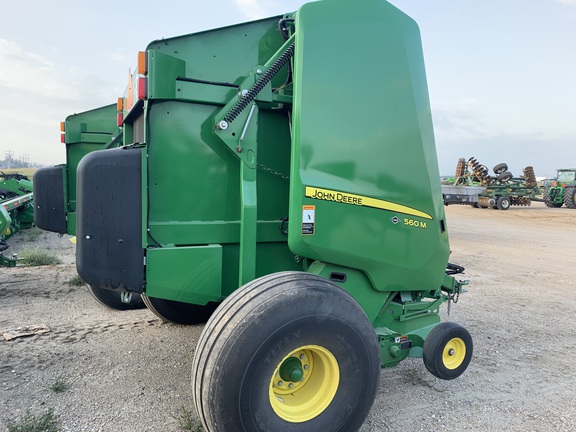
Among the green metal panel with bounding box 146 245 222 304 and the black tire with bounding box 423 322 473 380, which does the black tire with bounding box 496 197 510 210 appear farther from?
the green metal panel with bounding box 146 245 222 304

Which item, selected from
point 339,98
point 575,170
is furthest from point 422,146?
point 575,170

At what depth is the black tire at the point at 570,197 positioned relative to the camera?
25375mm

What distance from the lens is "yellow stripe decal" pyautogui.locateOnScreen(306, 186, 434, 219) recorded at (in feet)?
9.00

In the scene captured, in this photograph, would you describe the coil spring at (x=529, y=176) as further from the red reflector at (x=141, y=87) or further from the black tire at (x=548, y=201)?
the red reflector at (x=141, y=87)

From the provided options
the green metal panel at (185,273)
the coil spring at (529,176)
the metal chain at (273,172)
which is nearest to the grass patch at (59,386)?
the green metal panel at (185,273)

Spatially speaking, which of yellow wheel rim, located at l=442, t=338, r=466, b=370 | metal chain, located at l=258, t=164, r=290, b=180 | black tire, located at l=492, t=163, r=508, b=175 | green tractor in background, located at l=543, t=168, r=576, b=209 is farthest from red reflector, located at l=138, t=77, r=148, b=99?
green tractor in background, located at l=543, t=168, r=576, b=209

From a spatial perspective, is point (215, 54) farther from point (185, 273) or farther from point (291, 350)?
point (291, 350)

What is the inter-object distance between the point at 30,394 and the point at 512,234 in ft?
46.5

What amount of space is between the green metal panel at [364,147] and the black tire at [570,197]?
26.7m

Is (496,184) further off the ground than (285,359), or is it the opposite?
(496,184)

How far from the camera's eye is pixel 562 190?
85.1 ft

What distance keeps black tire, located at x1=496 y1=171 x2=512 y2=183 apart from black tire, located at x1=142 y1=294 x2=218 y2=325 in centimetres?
2320

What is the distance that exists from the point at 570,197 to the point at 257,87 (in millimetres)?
27855

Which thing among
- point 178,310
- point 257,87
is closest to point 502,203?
point 178,310
